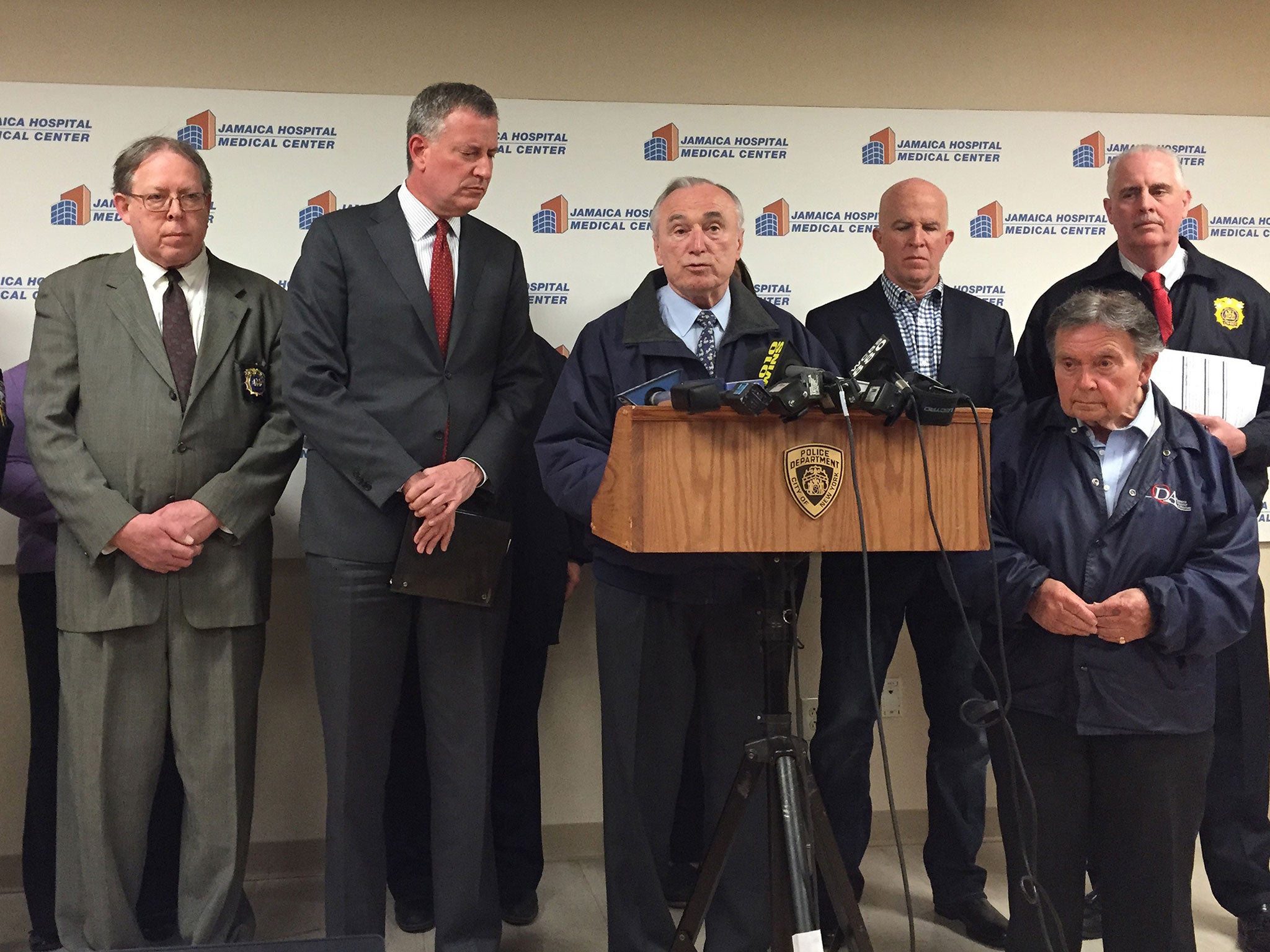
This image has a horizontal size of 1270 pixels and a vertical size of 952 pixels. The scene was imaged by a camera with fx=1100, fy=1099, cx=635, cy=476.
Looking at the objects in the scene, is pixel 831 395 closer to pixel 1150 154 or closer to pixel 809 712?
pixel 1150 154

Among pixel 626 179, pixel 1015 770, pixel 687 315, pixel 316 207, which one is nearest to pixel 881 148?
pixel 626 179

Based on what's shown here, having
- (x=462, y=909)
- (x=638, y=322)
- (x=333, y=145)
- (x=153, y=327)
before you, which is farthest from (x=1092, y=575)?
(x=333, y=145)

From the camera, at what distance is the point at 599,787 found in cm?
364

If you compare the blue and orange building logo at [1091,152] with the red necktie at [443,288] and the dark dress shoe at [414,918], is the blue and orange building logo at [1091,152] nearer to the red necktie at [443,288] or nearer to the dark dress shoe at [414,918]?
the red necktie at [443,288]

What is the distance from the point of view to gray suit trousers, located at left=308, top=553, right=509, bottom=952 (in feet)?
8.23

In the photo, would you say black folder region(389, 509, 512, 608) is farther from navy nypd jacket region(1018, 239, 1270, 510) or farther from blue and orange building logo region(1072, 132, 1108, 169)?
blue and orange building logo region(1072, 132, 1108, 169)

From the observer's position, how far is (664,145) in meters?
3.56

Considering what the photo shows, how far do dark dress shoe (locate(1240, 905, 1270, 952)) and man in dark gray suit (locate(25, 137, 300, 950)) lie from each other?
256 centimetres

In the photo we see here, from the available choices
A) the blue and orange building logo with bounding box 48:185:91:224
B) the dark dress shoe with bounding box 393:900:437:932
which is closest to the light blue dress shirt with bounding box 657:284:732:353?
the dark dress shoe with bounding box 393:900:437:932

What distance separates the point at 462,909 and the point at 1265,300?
2.56 m

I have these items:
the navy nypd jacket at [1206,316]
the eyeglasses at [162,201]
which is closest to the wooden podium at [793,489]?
the navy nypd jacket at [1206,316]

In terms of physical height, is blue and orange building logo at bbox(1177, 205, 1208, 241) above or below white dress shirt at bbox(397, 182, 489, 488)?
above

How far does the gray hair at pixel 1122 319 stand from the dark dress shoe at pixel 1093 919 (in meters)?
1.52

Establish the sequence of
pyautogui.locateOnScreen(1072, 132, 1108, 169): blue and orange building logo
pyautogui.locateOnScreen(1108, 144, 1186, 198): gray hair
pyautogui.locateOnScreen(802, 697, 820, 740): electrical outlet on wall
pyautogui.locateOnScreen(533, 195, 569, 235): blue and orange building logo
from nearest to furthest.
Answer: pyautogui.locateOnScreen(1108, 144, 1186, 198): gray hair → pyautogui.locateOnScreen(533, 195, 569, 235): blue and orange building logo → pyautogui.locateOnScreen(802, 697, 820, 740): electrical outlet on wall → pyautogui.locateOnScreen(1072, 132, 1108, 169): blue and orange building logo
